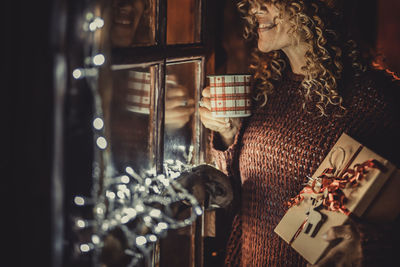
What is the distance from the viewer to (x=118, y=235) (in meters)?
0.92

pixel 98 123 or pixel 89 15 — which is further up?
pixel 89 15

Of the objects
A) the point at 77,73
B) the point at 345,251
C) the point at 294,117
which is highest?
the point at 77,73

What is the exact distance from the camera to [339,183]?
1.16 metres

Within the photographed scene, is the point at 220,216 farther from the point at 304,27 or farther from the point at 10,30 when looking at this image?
the point at 10,30

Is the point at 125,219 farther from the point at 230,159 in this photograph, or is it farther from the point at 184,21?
the point at 184,21

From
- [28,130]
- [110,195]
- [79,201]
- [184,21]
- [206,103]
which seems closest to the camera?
[28,130]

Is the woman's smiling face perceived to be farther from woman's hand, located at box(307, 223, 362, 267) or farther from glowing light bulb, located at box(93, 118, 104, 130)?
glowing light bulb, located at box(93, 118, 104, 130)

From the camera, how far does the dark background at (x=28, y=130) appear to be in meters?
0.66

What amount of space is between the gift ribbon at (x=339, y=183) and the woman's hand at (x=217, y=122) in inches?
15.5

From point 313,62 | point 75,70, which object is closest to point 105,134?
point 75,70

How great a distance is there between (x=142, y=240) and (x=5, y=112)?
501 millimetres

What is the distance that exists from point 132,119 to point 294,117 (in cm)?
66

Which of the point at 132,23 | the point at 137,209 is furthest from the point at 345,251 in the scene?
the point at 132,23

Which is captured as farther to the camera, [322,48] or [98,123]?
[322,48]
